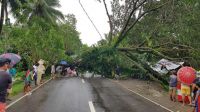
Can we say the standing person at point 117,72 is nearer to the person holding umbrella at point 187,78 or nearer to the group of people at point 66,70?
the group of people at point 66,70

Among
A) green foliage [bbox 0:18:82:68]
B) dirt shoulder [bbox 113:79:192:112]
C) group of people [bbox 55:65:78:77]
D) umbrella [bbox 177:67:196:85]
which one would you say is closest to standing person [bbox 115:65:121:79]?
group of people [bbox 55:65:78:77]

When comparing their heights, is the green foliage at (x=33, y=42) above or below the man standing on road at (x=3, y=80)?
above

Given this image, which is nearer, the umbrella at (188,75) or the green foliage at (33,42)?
the umbrella at (188,75)

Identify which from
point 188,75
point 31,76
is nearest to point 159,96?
point 188,75

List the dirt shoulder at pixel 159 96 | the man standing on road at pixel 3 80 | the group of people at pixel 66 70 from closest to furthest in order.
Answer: the man standing on road at pixel 3 80 → the dirt shoulder at pixel 159 96 → the group of people at pixel 66 70

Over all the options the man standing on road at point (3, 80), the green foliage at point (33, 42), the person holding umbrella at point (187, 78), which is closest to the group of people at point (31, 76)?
the green foliage at point (33, 42)

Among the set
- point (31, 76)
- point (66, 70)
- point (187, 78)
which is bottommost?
point (187, 78)

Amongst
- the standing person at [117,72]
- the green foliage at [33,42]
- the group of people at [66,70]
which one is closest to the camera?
the green foliage at [33,42]

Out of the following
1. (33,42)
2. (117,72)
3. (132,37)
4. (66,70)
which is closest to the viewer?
(33,42)

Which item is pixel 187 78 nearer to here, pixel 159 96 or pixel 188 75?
pixel 188 75

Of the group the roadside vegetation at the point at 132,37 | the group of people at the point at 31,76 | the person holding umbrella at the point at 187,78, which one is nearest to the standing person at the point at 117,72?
the roadside vegetation at the point at 132,37

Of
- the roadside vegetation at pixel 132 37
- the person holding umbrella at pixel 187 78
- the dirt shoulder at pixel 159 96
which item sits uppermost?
the roadside vegetation at pixel 132 37

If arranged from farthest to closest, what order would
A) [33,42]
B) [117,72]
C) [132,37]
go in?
[132,37], [117,72], [33,42]

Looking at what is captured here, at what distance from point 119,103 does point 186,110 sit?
Result: 312cm
